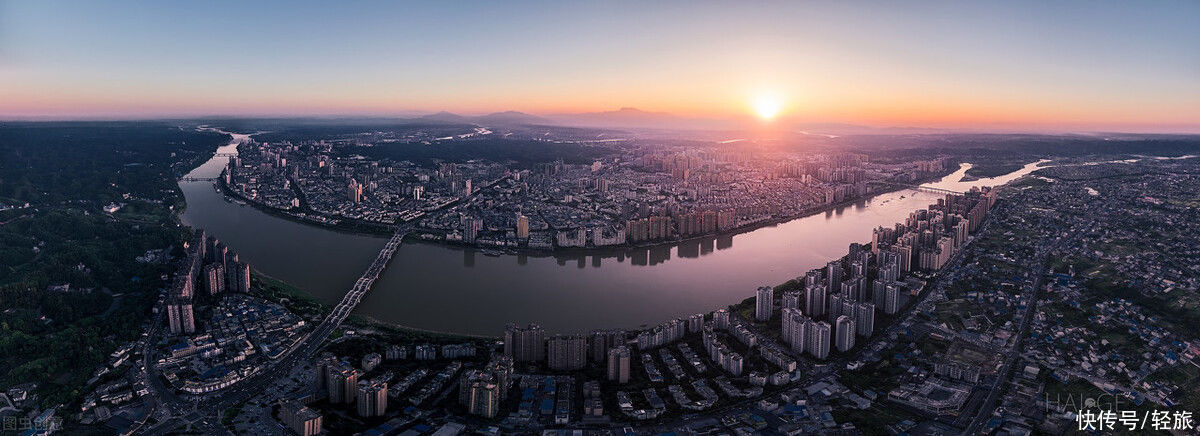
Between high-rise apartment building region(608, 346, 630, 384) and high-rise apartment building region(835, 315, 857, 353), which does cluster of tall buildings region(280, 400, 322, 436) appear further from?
high-rise apartment building region(835, 315, 857, 353)

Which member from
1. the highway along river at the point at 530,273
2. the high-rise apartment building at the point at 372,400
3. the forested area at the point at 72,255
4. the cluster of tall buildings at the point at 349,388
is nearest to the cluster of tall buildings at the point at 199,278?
the forested area at the point at 72,255

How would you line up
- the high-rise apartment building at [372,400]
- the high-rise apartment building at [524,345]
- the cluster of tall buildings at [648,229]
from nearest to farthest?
the high-rise apartment building at [372,400], the high-rise apartment building at [524,345], the cluster of tall buildings at [648,229]

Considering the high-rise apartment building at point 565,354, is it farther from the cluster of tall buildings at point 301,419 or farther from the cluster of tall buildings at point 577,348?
the cluster of tall buildings at point 301,419

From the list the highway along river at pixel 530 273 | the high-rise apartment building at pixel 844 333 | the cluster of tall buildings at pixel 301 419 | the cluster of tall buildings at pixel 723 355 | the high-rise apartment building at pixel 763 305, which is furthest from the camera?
the highway along river at pixel 530 273

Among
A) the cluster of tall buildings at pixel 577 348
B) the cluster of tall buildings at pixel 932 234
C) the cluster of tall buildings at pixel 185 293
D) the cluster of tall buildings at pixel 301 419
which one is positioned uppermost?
the cluster of tall buildings at pixel 932 234

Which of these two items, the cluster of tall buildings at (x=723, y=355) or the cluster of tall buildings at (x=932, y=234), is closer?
the cluster of tall buildings at (x=723, y=355)

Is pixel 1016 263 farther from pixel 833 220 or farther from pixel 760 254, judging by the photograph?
pixel 833 220

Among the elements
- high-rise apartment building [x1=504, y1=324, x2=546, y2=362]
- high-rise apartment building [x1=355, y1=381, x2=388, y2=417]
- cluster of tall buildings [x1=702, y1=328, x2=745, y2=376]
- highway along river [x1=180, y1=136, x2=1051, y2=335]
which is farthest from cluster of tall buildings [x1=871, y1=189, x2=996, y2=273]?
high-rise apartment building [x1=355, y1=381, x2=388, y2=417]

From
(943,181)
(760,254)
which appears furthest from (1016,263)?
(943,181)

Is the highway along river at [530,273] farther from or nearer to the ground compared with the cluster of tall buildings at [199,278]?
nearer to the ground
